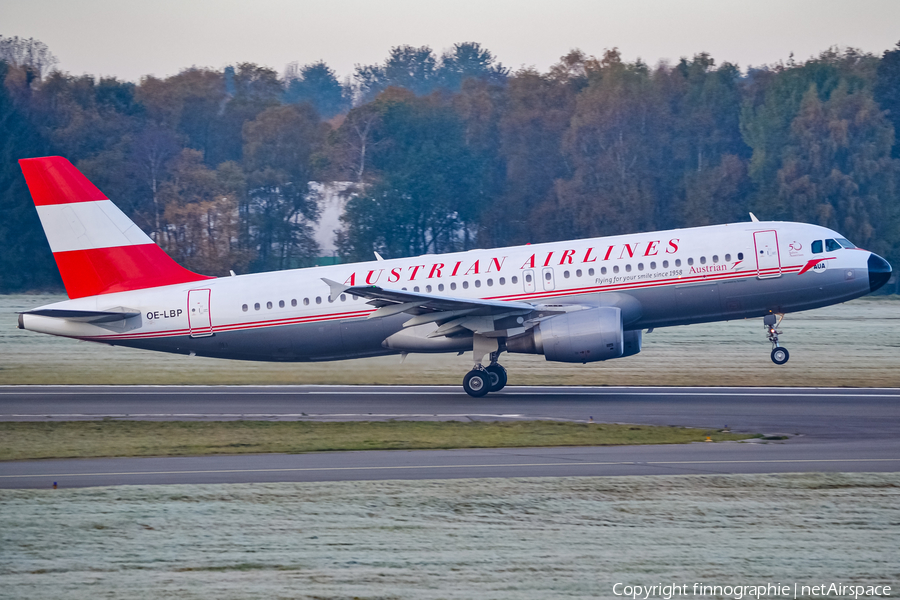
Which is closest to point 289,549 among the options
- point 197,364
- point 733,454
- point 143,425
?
point 733,454

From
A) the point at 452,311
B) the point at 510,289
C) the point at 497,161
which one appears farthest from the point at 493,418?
the point at 497,161

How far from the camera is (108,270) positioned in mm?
26297

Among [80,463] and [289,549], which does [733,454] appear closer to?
[289,549]

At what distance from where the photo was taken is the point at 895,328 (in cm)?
4194

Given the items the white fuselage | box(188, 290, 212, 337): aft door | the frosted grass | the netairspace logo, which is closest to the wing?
the white fuselage

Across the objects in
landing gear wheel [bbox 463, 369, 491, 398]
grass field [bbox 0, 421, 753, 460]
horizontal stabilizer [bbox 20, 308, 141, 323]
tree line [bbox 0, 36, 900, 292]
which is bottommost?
grass field [bbox 0, 421, 753, 460]

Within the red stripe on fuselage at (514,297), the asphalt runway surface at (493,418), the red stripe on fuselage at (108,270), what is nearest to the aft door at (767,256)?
the red stripe on fuselage at (514,297)

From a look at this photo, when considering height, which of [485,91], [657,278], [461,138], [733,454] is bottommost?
[733,454]

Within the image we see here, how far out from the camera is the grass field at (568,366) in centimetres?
2859

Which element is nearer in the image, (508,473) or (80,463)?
(508,473)

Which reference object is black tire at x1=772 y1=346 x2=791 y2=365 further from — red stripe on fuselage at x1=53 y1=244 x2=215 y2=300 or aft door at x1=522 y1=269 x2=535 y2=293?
red stripe on fuselage at x1=53 y1=244 x2=215 y2=300

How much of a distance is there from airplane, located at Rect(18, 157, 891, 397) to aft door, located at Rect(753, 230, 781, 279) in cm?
4

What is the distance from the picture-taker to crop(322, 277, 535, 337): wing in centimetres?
2353

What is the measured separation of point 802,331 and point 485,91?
55500 millimetres
